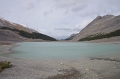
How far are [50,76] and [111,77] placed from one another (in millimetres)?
6943

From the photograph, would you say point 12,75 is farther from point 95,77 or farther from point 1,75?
point 95,77

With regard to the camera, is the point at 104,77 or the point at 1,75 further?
the point at 104,77

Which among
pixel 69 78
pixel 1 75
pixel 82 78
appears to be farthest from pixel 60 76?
pixel 1 75

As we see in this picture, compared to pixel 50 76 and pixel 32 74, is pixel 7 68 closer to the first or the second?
pixel 32 74

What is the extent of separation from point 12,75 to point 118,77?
11.8 m

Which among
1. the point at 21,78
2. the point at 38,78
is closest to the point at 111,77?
the point at 38,78

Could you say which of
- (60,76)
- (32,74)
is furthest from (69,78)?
(32,74)

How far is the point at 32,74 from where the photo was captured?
1747cm

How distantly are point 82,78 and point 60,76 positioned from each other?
2523 mm

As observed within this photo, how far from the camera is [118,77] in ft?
56.0

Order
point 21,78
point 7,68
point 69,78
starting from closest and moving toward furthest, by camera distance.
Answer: point 21,78, point 69,78, point 7,68

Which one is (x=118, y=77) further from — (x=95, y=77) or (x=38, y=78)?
(x=38, y=78)

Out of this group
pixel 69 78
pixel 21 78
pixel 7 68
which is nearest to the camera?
pixel 21 78

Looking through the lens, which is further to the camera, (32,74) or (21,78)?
(32,74)
